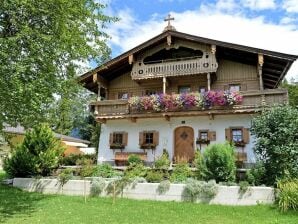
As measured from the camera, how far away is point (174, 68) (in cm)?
2134

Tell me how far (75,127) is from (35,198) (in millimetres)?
45591

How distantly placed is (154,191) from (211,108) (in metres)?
7.05

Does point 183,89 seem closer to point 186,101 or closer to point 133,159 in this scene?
point 186,101

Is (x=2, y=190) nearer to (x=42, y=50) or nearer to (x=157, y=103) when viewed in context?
(x=42, y=50)

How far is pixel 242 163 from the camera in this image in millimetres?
18750

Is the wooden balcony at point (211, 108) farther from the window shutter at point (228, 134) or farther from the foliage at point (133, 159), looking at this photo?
the foliage at point (133, 159)

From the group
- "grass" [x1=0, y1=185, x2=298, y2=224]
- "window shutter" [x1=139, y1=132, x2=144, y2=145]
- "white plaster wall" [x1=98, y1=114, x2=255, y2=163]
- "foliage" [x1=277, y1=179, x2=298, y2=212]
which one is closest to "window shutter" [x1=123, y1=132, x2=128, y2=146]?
"white plaster wall" [x1=98, y1=114, x2=255, y2=163]

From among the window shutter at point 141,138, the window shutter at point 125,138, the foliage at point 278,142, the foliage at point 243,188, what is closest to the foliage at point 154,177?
the foliage at point 243,188

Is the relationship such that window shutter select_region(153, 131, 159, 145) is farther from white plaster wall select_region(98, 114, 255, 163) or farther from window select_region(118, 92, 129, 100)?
window select_region(118, 92, 129, 100)

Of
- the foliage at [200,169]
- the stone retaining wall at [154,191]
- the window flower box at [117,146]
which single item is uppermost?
the window flower box at [117,146]

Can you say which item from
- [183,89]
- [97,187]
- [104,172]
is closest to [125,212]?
[97,187]

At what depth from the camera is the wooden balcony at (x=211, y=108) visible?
18.5 m

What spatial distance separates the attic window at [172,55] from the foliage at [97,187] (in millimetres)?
10395

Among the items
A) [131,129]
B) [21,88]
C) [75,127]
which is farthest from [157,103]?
[75,127]
